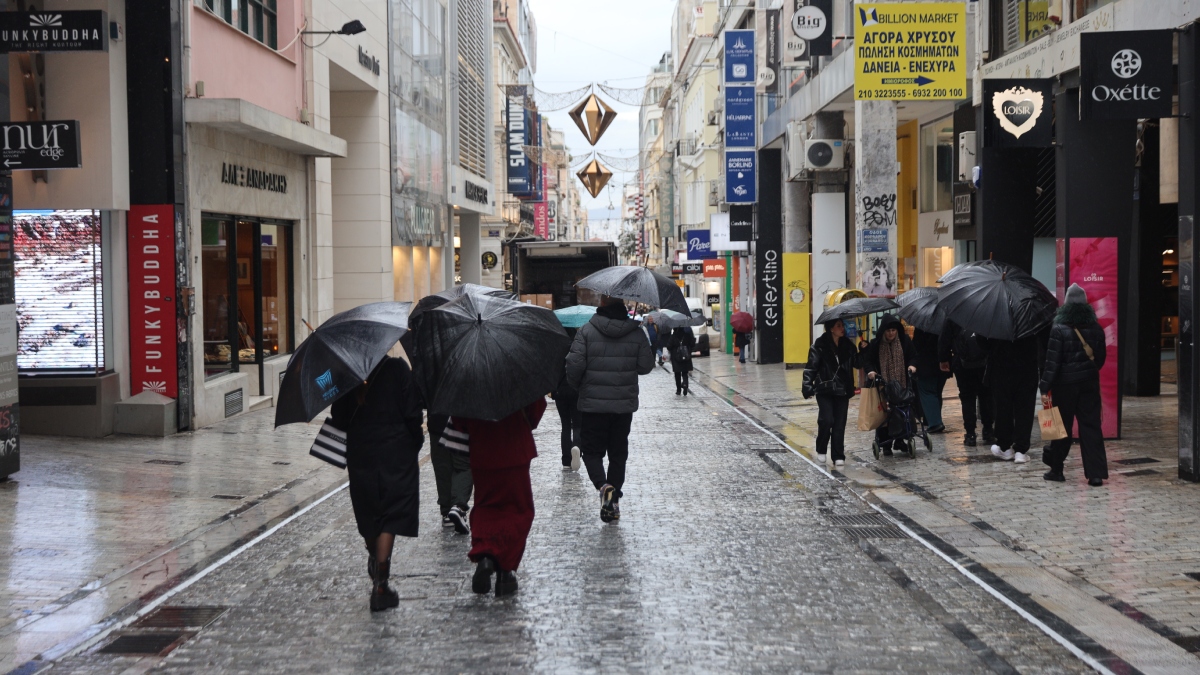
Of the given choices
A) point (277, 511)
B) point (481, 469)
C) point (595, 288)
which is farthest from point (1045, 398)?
point (277, 511)

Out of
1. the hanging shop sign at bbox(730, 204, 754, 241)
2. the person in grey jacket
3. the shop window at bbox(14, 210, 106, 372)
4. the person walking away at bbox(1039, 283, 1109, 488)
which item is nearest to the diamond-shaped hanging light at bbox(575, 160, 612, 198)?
the hanging shop sign at bbox(730, 204, 754, 241)

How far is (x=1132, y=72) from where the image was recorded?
11438 millimetres

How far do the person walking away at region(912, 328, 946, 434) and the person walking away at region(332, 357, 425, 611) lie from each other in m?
8.35

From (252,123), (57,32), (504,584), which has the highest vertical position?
(57,32)

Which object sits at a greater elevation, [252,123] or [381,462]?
[252,123]

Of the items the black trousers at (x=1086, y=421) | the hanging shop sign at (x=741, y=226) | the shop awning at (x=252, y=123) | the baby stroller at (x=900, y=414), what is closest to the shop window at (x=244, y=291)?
the shop awning at (x=252, y=123)

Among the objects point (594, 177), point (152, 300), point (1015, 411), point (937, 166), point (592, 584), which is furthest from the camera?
point (594, 177)

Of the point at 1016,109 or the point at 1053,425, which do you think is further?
the point at 1016,109

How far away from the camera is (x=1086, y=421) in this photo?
35.0 ft

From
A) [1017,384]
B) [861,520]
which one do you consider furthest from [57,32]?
[1017,384]

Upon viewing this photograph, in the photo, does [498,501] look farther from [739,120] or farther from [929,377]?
[739,120]

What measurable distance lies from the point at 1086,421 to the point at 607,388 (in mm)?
4372

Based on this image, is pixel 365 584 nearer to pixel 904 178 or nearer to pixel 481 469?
pixel 481 469

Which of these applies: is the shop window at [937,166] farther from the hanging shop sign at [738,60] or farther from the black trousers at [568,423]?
the black trousers at [568,423]
